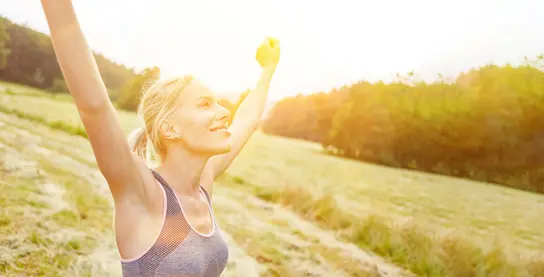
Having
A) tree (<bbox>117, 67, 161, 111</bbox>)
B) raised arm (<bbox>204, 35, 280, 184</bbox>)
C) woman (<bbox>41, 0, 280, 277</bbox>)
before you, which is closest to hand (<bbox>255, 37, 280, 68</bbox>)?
raised arm (<bbox>204, 35, 280, 184</bbox>)

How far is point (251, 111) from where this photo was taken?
1003 mm

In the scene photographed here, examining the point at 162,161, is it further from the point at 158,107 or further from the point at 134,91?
the point at 134,91

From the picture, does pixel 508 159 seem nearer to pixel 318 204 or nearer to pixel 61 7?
pixel 318 204

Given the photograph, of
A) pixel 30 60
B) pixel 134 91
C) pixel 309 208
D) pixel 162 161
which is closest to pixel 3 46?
pixel 30 60

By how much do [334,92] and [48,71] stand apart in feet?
3.76

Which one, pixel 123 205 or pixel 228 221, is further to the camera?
pixel 228 221

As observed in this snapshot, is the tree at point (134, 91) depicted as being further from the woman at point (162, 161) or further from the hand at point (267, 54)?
the woman at point (162, 161)

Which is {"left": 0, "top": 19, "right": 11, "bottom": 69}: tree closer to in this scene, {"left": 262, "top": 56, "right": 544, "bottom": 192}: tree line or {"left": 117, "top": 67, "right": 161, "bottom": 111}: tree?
{"left": 117, "top": 67, "right": 161, "bottom": 111}: tree

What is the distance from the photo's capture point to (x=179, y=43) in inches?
83.7

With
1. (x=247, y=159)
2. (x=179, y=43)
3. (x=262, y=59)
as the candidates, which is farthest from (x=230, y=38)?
(x=262, y=59)

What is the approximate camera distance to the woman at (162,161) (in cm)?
57

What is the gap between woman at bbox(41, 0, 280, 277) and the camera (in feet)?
1.89

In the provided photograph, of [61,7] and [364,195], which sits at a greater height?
[61,7]

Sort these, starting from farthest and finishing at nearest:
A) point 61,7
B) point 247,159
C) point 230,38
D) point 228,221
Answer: point 247,159, point 230,38, point 228,221, point 61,7
